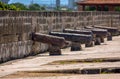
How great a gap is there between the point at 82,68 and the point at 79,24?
555 inches

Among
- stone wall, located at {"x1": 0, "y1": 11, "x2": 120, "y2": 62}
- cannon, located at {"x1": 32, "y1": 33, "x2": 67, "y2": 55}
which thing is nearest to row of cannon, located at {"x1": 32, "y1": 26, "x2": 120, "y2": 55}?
cannon, located at {"x1": 32, "y1": 33, "x2": 67, "y2": 55}

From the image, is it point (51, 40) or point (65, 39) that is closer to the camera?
point (51, 40)

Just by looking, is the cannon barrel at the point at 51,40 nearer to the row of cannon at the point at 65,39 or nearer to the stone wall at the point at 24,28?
the row of cannon at the point at 65,39

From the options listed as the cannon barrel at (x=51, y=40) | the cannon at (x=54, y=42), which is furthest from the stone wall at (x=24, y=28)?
the cannon at (x=54, y=42)

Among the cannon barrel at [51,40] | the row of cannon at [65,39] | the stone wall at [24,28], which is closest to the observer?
the stone wall at [24,28]

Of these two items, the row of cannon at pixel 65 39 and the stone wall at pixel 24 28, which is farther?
the row of cannon at pixel 65 39

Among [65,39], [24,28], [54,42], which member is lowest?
[65,39]

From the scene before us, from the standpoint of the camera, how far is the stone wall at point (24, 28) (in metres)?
15.1

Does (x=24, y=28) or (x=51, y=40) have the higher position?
(x=24, y=28)

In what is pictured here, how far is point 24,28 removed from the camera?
1702cm

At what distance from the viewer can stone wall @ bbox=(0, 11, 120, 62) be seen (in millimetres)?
15066

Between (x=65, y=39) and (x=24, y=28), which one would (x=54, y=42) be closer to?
(x=24, y=28)

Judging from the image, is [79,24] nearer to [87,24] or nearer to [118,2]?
[87,24]

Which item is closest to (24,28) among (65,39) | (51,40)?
(51,40)
